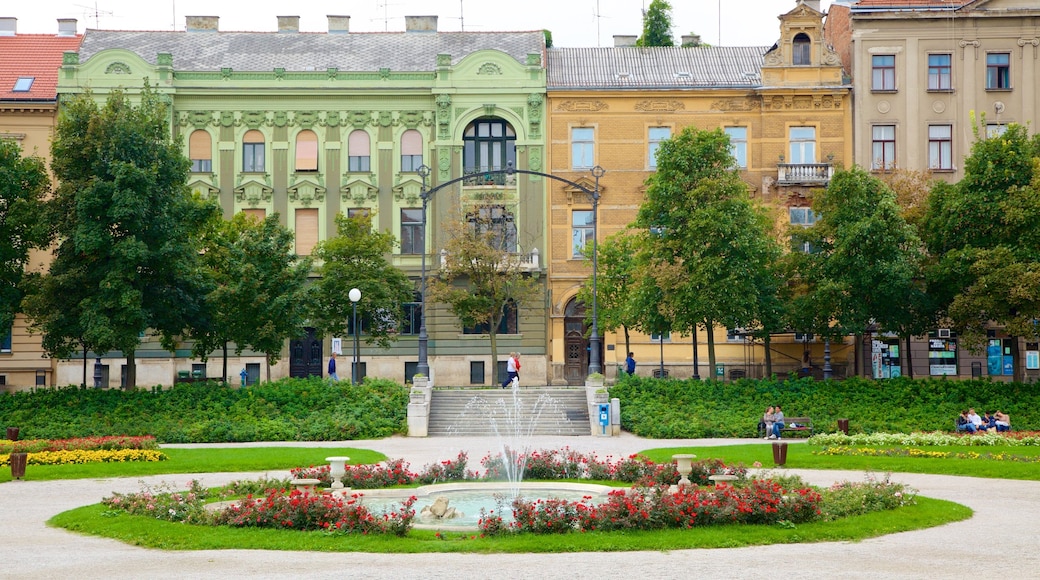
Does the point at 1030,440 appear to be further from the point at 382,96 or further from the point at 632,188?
the point at 382,96

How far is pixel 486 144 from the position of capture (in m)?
53.6

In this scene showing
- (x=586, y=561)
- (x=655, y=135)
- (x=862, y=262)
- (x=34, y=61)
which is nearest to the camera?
(x=586, y=561)

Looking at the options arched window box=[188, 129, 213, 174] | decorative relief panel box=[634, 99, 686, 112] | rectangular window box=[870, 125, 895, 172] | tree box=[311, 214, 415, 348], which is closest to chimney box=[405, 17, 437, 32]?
arched window box=[188, 129, 213, 174]

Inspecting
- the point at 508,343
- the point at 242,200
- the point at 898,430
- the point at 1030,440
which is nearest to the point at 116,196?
A: the point at 242,200

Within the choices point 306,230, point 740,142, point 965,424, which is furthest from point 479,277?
point 965,424

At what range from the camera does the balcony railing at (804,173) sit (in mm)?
51719

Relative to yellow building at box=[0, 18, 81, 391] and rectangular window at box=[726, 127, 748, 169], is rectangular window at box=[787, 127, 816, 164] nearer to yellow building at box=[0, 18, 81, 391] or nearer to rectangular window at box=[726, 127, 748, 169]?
rectangular window at box=[726, 127, 748, 169]

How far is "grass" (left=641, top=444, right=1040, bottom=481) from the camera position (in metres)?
25.6

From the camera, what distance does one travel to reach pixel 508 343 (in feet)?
173

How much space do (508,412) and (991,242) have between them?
54.1ft

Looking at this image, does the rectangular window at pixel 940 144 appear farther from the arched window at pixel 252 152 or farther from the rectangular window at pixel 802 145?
the arched window at pixel 252 152

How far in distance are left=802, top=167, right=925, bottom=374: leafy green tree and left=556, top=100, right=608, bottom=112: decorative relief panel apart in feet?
44.4

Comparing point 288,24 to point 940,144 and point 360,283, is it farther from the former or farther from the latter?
point 940,144

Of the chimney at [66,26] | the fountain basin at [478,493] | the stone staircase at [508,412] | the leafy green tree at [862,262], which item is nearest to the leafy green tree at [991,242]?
the leafy green tree at [862,262]
